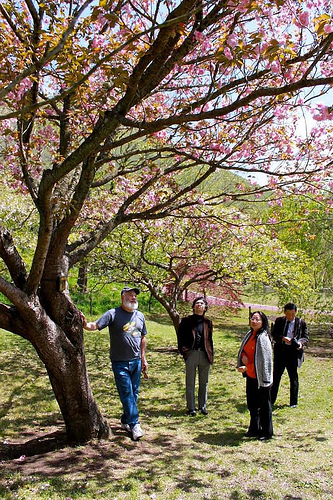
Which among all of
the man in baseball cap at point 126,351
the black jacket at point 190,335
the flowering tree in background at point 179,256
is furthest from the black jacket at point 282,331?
the flowering tree in background at point 179,256

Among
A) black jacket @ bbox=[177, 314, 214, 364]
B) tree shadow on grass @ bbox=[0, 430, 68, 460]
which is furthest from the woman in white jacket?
tree shadow on grass @ bbox=[0, 430, 68, 460]

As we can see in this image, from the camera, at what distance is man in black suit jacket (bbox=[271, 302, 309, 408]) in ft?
22.4

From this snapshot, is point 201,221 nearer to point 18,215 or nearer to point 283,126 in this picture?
point 283,126

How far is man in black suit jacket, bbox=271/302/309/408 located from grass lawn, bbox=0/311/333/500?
42 centimetres

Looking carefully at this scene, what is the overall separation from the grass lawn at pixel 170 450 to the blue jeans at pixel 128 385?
0.26 m

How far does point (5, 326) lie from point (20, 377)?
4.39 m

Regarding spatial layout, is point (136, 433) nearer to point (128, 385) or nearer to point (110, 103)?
point (128, 385)

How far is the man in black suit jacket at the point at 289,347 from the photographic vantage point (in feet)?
22.4

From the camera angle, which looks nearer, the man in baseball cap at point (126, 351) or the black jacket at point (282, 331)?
the man in baseball cap at point (126, 351)

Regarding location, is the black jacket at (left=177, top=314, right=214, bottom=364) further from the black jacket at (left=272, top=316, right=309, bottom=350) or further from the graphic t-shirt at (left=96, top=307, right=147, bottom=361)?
the black jacket at (left=272, top=316, right=309, bottom=350)

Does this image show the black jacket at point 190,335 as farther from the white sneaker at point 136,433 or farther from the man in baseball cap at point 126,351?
the white sneaker at point 136,433

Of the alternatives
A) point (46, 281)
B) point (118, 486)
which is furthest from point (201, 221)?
point (118, 486)

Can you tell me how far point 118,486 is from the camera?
3902 millimetres

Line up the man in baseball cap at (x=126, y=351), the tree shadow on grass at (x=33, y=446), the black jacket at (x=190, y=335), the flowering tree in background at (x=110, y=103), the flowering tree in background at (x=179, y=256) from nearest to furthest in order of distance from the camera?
the flowering tree in background at (x=110, y=103) < the tree shadow on grass at (x=33, y=446) < the man in baseball cap at (x=126, y=351) < the black jacket at (x=190, y=335) < the flowering tree in background at (x=179, y=256)
